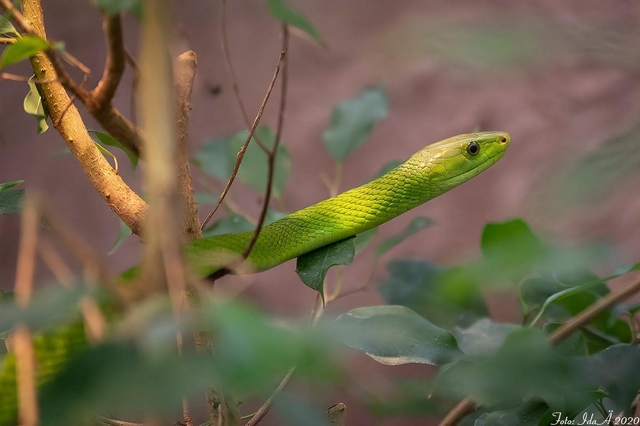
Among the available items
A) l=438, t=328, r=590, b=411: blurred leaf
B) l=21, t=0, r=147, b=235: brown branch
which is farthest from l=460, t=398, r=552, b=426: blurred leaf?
l=21, t=0, r=147, b=235: brown branch

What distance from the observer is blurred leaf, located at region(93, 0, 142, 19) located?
2.06 ft

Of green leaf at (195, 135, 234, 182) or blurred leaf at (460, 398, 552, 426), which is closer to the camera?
blurred leaf at (460, 398, 552, 426)

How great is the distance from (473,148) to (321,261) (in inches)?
32.7

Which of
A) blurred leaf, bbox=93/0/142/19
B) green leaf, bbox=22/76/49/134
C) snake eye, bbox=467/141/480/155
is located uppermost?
green leaf, bbox=22/76/49/134

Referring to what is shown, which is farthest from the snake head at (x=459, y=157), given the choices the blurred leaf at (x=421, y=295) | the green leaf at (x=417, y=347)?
the green leaf at (x=417, y=347)

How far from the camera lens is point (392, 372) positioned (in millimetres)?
3430

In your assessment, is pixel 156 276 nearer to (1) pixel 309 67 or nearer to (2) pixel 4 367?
(2) pixel 4 367

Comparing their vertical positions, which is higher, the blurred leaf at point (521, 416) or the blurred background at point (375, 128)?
the blurred background at point (375, 128)

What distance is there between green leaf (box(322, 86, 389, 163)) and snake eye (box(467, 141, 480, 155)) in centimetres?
29

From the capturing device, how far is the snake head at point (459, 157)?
1.88 m

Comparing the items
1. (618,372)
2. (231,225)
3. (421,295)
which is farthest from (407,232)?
(618,372)

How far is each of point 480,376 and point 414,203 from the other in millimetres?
1365

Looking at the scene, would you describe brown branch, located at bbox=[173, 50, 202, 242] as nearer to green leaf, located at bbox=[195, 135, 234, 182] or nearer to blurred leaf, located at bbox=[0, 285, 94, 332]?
blurred leaf, located at bbox=[0, 285, 94, 332]

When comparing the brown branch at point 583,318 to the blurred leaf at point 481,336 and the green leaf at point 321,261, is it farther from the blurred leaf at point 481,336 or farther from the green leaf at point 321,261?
the blurred leaf at point 481,336
